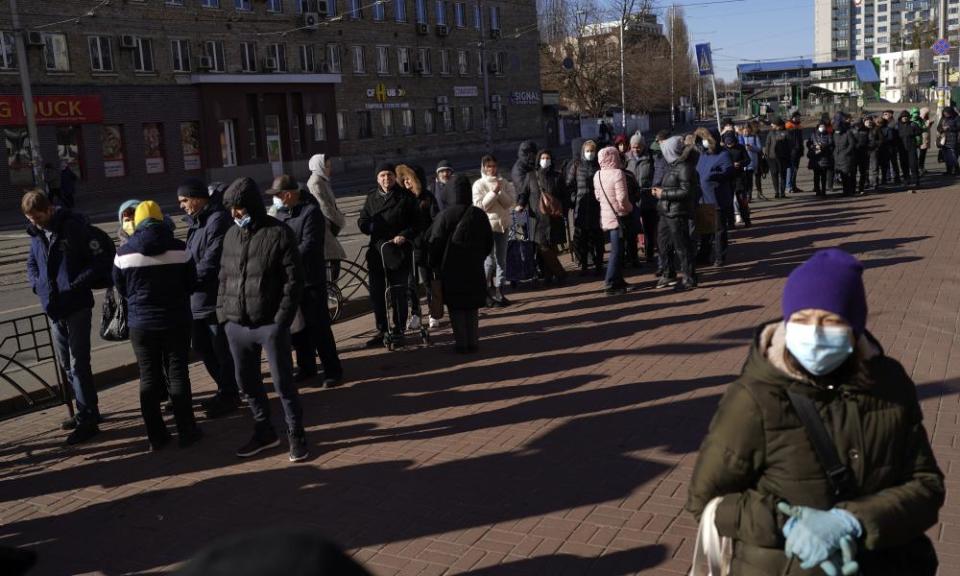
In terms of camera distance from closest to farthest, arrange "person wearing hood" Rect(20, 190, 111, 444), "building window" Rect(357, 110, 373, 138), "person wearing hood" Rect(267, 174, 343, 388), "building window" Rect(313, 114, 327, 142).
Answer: "person wearing hood" Rect(20, 190, 111, 444) < "person wearing hood" Rect(267, 174, 343, 388) < "building window" Rect(313, 114, 327, 142) < "building window" Rect(357, 110, 373, 138)

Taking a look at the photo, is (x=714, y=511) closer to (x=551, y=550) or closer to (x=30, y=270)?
(x=551, y=550)

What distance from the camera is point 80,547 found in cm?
514

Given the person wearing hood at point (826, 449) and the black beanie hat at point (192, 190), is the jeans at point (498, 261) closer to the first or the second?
the black beanie hat at point (192, 190)

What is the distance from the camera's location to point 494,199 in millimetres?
10641

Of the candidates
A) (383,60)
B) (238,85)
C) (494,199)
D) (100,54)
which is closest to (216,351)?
(494,199)

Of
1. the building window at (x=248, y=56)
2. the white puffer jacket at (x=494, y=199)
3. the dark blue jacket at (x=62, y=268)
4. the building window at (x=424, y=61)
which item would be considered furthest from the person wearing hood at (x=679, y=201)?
the building window at (x=424, y=61)

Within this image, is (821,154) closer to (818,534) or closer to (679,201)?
(679,201)

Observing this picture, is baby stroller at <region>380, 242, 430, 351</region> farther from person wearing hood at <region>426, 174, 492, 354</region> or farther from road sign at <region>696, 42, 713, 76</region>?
road sign at <region>696, 42, 713, 76</region>

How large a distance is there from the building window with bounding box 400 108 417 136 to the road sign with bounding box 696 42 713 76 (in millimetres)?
36033

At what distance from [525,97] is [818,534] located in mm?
65172

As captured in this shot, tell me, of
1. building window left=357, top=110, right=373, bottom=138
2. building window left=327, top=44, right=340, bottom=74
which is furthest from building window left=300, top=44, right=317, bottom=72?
building window left=357, top=110, right=373, bottom=138

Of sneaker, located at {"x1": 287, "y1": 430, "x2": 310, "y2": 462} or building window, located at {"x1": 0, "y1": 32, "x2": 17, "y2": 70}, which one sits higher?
building window, located at {"x1": 0, "y1": 32, "x2": 17, "y2": 70}

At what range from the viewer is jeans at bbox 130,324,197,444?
6.55m

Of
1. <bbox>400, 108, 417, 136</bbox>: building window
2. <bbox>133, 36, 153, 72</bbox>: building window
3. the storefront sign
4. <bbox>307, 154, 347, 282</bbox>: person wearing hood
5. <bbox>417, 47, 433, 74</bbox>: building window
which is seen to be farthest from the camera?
the storefront sign
